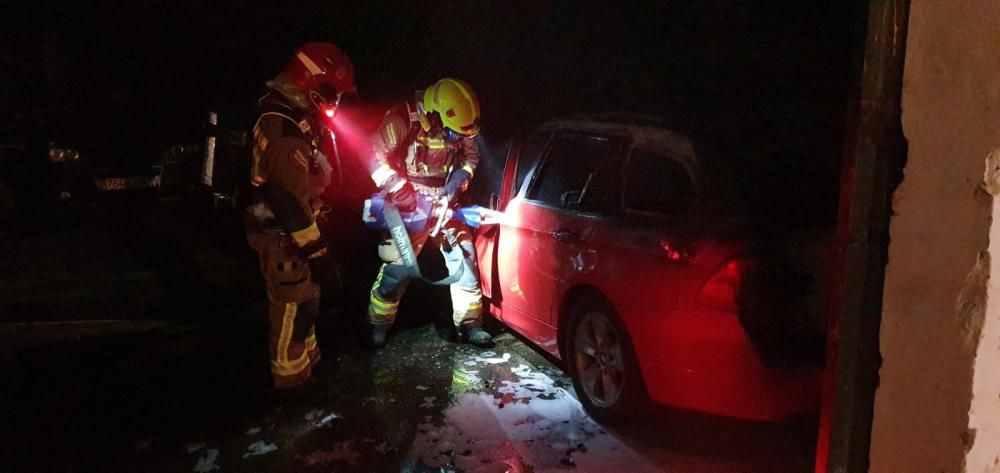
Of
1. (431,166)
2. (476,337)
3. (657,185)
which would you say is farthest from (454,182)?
(657,185)

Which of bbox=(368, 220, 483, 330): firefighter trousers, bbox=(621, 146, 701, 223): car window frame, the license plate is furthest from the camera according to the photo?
the license plate

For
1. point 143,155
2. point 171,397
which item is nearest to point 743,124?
point 171,397

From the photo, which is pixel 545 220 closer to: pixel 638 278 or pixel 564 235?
pixel 564 235

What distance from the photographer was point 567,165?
14.2 ft

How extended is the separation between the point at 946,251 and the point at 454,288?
4.14 meters

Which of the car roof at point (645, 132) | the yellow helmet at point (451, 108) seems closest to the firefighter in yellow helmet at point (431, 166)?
the yellow helmet at point (451, 108)

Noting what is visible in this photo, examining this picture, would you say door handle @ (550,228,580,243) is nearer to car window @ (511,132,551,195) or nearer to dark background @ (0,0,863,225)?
car window @ (511,132,551,195)

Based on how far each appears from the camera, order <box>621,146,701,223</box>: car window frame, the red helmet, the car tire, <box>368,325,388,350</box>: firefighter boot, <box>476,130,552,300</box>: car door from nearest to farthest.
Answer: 1. <box>621,146,701,223</box>: car window frame
2. the car tire
3. the red helmet
4. <box>476,130,552,300</box>: car door
5. <box>368,325,388,350</box>: firefighter boot

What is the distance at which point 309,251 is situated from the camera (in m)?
4.25

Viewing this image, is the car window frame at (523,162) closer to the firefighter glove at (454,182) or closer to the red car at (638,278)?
the red car at (638,278)

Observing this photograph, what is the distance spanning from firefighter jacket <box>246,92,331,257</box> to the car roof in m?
1.60

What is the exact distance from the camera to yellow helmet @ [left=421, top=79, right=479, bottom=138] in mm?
5027

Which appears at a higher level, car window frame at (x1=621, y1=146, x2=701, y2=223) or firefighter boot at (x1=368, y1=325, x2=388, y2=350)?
car window frame at (x1=621, y1=146, x2=701, y2=223)

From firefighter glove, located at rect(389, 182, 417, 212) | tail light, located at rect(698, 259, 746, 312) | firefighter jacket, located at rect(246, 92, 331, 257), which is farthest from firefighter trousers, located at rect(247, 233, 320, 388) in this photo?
tail light, located at rect(698, 259, 746, 312)
